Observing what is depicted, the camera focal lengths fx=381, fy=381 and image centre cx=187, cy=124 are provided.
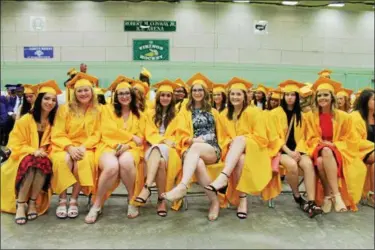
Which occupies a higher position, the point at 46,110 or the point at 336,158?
the point at 46,110

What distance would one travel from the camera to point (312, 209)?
9.92ft

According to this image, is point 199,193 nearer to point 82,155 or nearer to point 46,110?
point 82,155

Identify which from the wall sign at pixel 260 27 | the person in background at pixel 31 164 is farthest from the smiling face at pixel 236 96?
the wall sign at pixel 260 27

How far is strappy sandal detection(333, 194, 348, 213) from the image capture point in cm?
303

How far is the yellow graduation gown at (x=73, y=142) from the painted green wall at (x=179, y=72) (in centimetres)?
436

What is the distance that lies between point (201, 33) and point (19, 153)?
5.52m

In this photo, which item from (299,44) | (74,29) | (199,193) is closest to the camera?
(199,193)

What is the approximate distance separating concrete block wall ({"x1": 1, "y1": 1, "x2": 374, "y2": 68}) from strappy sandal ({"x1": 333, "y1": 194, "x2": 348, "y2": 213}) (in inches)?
208

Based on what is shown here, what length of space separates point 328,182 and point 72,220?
6.98 ft

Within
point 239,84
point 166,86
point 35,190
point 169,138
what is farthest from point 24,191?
point 239,84

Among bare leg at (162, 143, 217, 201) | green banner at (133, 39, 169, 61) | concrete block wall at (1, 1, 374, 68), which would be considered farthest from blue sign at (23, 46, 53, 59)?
bare leg at (162, 143, 217, 201)

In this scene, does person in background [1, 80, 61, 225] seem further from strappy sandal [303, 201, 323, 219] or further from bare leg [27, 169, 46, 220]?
strappy sandal [303, 201, 323, 219]

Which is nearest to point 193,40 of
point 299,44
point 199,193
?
point 299,44

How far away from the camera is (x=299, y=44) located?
8.27 metres
